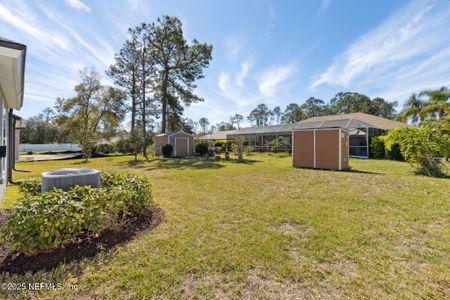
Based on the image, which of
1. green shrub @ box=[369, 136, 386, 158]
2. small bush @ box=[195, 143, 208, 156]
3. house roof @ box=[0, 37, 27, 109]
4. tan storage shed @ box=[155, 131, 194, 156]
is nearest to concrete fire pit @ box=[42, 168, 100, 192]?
house roof @ box=[0, 37, 27, 109]

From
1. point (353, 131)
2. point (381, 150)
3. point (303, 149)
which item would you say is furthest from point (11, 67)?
point (353, 131)

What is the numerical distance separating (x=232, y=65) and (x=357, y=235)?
13269 millimetres

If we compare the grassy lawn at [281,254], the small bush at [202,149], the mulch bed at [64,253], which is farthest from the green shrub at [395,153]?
the mulch bed at [64,253]

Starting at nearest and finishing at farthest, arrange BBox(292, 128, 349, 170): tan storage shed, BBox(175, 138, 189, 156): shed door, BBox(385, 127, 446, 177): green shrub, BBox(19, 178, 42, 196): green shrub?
BBox(19, 178, 42, 196): green shrub
BBox(385, 127, 446, 177): green shrub
BBox(292, 128, 349, 170): tan storage shed
BBox(175, 138, 189, 156): shed door

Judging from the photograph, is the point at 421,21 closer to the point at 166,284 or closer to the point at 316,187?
the point at 316,187

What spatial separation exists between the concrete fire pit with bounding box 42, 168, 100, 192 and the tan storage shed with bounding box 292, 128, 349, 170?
1002cm

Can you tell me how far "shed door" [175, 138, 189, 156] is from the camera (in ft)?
67.0

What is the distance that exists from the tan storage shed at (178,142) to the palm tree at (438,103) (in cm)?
2395

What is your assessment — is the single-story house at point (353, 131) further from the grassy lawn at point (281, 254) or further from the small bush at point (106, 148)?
the small bush at point (106, 148)

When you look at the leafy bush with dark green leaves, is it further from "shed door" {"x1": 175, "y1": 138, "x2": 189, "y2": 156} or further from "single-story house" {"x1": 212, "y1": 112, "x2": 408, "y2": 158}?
"shed door" {"x1": 175, "y1": 138, "x2": 189, "y2": 156}

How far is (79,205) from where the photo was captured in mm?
2785

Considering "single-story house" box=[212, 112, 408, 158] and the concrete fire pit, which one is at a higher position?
"single-story house" box=[212, 112, 408, 158]

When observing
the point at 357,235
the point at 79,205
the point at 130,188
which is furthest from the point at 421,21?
the point at 79,205

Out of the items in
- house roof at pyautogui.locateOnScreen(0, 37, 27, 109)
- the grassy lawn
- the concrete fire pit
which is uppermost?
house roof at pyautogui.locateOnScreen(0, 37, 27, 109)
